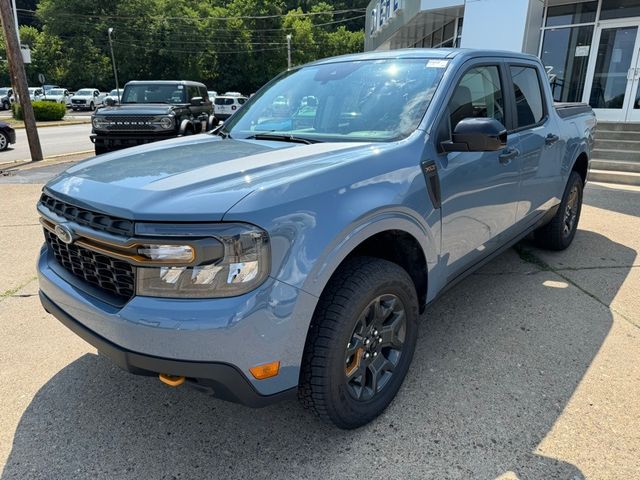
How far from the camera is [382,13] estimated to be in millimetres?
20297

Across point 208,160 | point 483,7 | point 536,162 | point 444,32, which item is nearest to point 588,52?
point 483,7

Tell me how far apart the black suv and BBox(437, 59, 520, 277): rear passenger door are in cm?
783

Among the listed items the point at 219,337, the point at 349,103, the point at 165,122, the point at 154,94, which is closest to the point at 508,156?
the point at 349,103

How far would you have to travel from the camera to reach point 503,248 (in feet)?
12.6

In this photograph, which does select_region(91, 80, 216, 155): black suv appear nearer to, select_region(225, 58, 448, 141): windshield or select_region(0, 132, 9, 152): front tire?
select_region(0, 132, 9, 152): front tire

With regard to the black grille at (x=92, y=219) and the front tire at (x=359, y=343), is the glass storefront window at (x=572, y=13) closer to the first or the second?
the front tire at (x=359, y=343)

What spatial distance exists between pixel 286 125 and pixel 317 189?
4.19 ft

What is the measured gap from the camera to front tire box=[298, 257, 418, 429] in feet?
7.17

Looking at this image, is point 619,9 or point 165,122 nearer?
point 165,122

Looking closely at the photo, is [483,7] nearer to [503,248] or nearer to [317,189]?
[503,248]

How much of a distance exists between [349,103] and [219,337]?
1.85 m

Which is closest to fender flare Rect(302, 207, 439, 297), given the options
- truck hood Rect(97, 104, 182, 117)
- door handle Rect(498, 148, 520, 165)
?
door handle Rect(498, 148, 520, 165)

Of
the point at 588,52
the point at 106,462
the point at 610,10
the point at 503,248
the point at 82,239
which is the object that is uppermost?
the point at 610,10

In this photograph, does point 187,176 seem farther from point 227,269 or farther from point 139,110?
point 139,110
